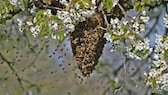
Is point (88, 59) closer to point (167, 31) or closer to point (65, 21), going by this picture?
point (65, 21)

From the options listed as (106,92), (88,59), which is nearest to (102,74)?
(106,92)

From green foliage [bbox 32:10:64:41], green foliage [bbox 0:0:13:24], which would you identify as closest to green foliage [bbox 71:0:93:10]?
green foliage [bbox 32:10:64:41]

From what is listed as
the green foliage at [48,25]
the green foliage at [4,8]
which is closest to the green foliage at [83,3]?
the green foliage at [48,25]

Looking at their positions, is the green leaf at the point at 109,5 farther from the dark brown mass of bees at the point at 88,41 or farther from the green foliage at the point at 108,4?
the dark brown mass of bees at the point at 88,41

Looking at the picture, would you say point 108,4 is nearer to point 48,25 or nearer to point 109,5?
point 109,5

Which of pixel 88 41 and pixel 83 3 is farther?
pixel 88 41

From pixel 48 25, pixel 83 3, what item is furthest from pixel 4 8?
pixel 83 3

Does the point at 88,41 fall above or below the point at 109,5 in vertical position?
below

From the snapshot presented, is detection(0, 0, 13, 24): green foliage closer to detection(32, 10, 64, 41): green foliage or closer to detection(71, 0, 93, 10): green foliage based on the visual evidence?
detection(32, 10, 64, 41): green foliage
